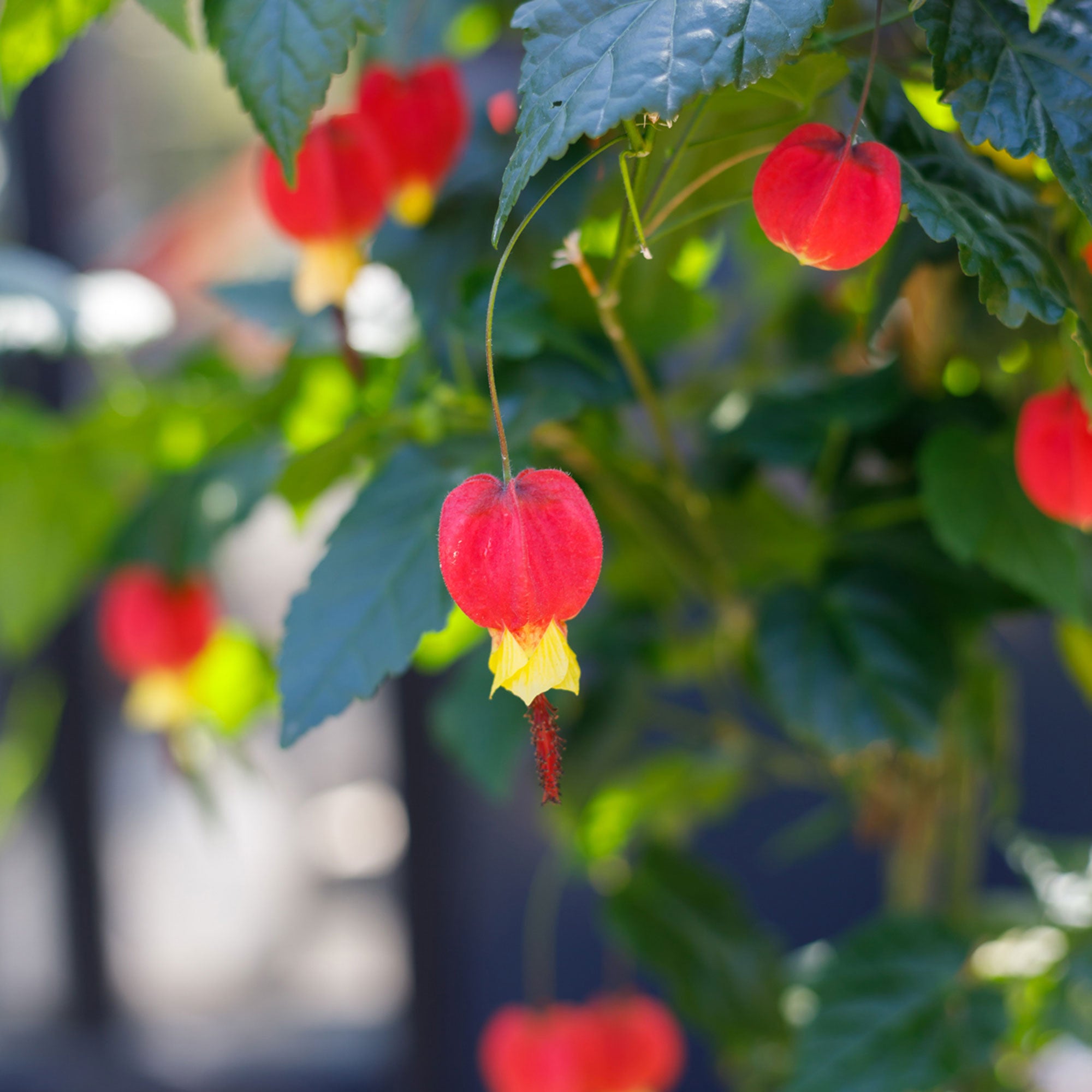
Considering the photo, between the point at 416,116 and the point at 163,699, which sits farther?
the point at 163,699

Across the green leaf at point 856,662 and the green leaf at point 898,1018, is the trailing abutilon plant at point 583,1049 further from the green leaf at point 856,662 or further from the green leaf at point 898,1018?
the green leaf at point 856,662

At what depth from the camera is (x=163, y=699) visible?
2.21 ft

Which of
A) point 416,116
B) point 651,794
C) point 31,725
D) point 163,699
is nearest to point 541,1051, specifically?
point 651,794

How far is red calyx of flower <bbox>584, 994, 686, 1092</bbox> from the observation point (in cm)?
68

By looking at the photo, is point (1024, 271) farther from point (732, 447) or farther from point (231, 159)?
point (231, 159)

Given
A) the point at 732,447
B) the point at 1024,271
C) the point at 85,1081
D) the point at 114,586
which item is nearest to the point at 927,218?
the point at 1024,271

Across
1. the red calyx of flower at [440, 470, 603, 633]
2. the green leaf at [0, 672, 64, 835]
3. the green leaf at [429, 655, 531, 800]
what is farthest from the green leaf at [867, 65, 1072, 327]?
the green leaf at [0, 672, 64, 835]

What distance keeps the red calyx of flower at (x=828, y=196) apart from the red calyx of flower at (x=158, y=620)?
0.45 m

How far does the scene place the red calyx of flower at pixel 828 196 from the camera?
270 mm

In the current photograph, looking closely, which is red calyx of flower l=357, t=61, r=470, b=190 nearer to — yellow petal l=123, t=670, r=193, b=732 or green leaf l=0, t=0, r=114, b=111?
green leaf l=0, t=0, r=114, b=111

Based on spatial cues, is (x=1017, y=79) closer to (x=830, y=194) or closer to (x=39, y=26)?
(x=830, y=194)

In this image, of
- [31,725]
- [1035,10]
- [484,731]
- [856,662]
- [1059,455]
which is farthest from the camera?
[31,725]

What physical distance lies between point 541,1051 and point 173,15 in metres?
0.58

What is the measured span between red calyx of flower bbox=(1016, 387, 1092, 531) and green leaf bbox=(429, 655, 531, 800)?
289 millimetres
